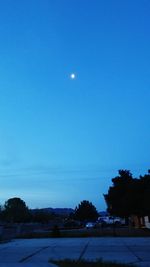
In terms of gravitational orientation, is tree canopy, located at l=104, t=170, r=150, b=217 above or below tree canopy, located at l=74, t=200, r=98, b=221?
below

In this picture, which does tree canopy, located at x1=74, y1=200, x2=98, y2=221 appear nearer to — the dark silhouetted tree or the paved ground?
the dark silhouetted tree

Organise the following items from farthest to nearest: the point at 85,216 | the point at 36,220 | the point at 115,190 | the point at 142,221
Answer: the point at 85,216 < the point at 36,220 < the point at 142,221 < the point at 115,190

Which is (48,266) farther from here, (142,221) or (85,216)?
(85,216)

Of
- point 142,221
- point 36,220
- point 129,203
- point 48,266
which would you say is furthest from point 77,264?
point 36,220

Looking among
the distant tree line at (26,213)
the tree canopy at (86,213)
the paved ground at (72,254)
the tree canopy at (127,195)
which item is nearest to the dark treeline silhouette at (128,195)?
the tree canopy at (127,195)

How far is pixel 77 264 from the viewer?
18.5m

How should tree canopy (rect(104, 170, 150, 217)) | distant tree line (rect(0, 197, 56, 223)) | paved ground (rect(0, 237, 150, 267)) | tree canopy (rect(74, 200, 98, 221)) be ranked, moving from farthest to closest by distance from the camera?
tree canopy (rect(74, 200, 98, 221))
distant tree line (rect(0, 197, 56, 223))
tree canopy (rect(104, 170, 150, 217))
paved ground (rect(0, 237, 150, 267))

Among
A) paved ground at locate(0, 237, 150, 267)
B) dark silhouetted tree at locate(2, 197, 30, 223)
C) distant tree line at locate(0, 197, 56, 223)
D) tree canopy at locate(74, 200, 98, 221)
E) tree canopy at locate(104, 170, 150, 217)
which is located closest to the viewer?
paved ground at locate(0, 237, 150, 267)

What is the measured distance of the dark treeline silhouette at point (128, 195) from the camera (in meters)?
69.8

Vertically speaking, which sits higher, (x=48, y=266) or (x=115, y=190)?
(x=115, y=190)

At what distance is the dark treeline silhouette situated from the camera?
229ft

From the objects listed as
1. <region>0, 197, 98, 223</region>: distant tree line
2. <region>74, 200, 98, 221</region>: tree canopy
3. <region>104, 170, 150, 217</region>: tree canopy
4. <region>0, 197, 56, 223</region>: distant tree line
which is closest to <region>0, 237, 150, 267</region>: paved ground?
<region>104, 170, 150, 217</region>: tree canopy

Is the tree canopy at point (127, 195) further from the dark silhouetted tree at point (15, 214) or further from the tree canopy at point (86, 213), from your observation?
the tree canopy at point (86, 213)

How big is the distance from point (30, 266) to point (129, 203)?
5622 cm
